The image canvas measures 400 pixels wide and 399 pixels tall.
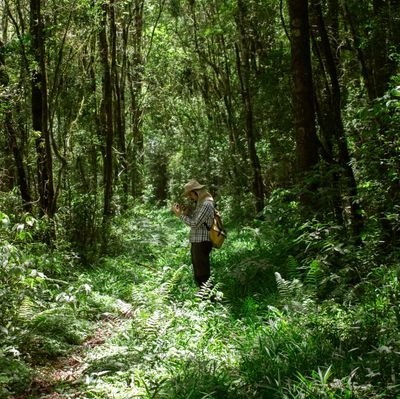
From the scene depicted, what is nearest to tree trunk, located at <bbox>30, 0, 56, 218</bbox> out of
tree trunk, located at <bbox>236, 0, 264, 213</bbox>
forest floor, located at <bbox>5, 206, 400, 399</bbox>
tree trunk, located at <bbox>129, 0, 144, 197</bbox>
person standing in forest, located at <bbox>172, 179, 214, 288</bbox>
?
forest floor, located at <bbox>5, 206, 400, 399</bbox>

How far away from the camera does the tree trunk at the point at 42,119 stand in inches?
411

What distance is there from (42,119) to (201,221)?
5.00 meters

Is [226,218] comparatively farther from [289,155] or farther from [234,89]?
[234,89]

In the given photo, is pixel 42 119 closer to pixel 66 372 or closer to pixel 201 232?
pixel 201 232

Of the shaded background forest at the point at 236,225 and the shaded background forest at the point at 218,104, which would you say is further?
the shaded background forest at the point at 218,104

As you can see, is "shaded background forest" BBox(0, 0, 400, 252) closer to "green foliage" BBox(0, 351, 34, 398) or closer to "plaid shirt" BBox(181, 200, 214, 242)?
"plaid shirt" BBox(181, 200, 214, 242)

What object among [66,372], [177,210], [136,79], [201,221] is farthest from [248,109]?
[66,372]

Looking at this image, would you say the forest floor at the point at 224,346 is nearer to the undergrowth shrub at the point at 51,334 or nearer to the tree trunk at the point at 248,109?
the undergrowth shrub at the point at 51,334

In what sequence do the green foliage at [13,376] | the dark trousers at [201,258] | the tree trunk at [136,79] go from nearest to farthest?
the green foliage at [13,376], the dark trousers at [201,258], the tree trunk at [136,79]

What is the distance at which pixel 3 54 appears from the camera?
11711 mm

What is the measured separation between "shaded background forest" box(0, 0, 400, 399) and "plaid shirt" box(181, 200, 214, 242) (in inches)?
28.1

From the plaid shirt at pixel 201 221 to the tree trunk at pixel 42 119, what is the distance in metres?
4.30

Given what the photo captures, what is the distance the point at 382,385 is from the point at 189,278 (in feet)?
19.0

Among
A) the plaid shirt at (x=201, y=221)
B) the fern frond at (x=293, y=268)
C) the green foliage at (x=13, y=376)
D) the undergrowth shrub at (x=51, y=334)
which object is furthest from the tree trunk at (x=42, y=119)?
the green foliage at (x=13, y=376)
